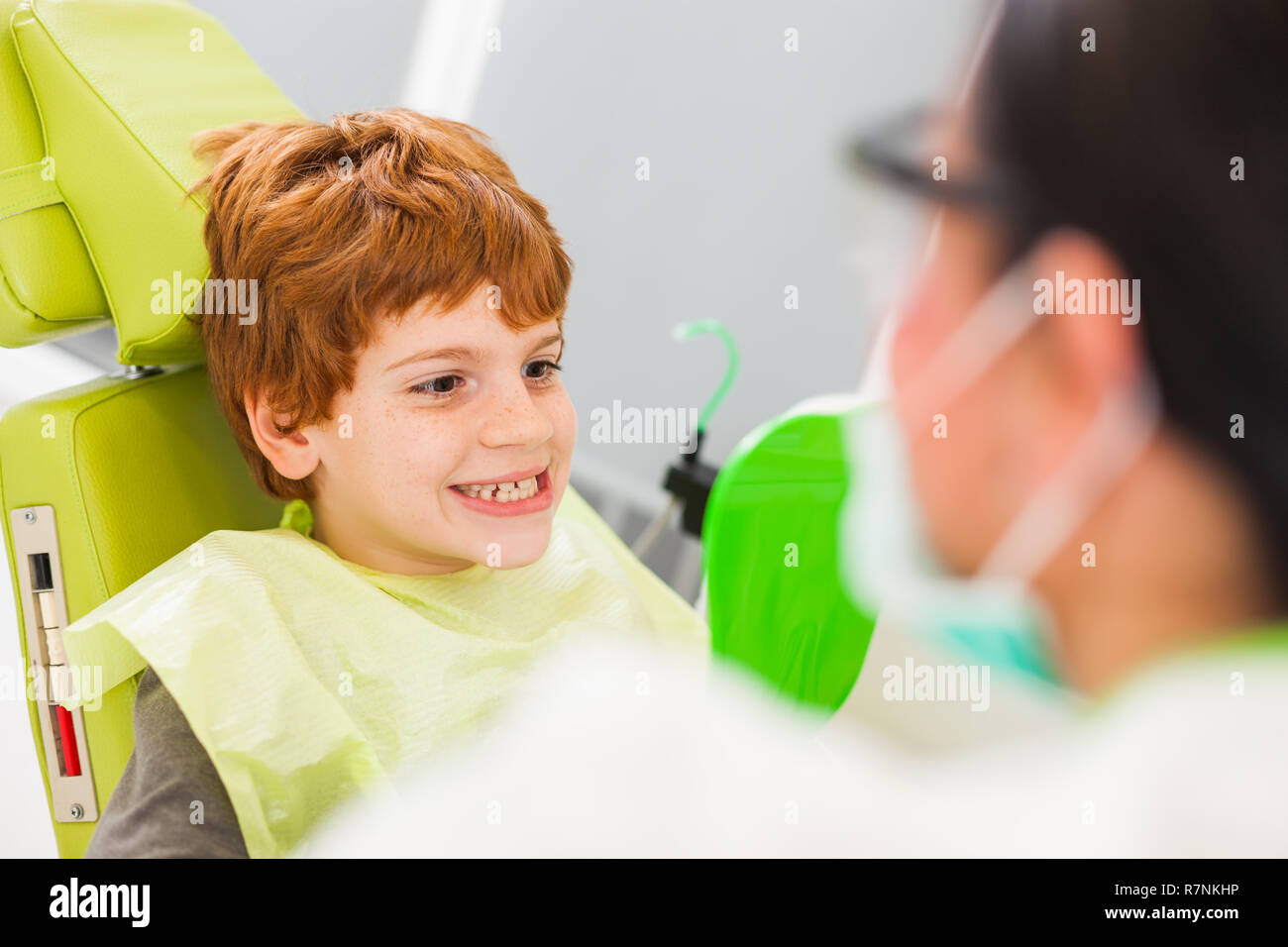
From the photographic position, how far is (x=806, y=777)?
2.23 feet

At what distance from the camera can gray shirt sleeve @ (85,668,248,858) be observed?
0.86m

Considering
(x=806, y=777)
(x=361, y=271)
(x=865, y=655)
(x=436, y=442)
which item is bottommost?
(x=865, y=655)

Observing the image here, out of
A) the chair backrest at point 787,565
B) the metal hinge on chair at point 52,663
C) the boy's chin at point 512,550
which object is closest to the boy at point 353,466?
the boy's chin at point 512,550

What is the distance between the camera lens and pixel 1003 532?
0.64m

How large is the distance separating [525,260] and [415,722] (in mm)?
441

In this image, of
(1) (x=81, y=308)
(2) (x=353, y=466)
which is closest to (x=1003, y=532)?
(2) (x=353, y=466)

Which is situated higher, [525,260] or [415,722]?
[525,260]

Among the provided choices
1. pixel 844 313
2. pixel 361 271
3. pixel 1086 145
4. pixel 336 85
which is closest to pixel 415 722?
pixel 361 271

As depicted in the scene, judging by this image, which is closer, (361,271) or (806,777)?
(806,777)

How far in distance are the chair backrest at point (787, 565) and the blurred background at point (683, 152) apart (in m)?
0.55

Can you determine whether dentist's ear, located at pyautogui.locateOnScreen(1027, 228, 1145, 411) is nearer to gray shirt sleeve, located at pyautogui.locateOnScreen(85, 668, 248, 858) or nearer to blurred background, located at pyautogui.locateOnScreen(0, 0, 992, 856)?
gray shirt sleeve, located at pyautogui.locateOnScreen(85, 668, 248, 858)

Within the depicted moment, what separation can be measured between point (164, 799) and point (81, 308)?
0.52 metres
